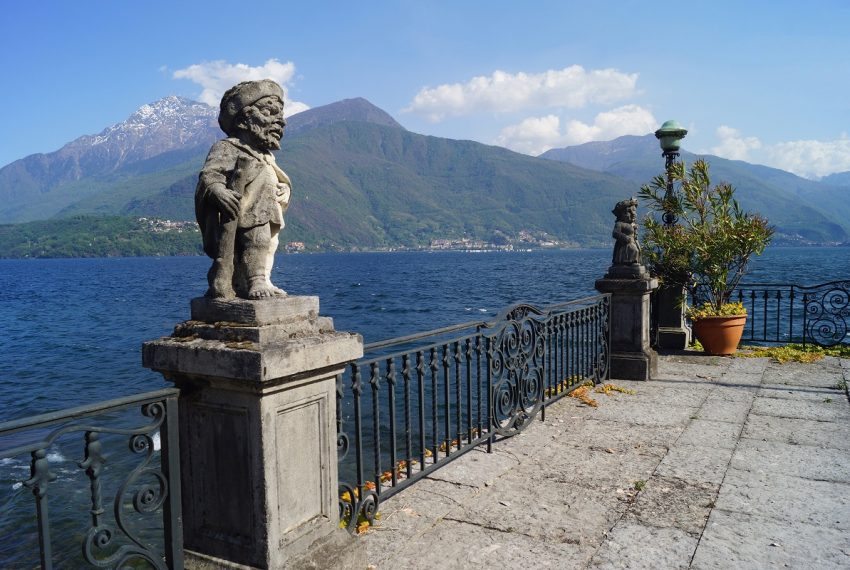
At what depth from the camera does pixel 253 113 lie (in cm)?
327

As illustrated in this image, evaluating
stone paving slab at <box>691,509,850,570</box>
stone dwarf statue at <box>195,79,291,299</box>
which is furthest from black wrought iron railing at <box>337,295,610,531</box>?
stone paving slab at <box>691,509,850,570</box>

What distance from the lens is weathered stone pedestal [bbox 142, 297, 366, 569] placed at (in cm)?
292

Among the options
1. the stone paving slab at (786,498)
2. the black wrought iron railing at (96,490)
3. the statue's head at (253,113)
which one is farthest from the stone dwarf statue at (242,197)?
the stone paving slab at (786,498)

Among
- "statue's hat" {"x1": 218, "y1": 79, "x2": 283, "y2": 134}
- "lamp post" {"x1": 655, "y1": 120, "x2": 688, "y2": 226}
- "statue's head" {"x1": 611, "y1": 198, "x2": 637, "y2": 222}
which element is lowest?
"statue's head" {"x1": 611, "y1": 198, "x2": 637, "y2": 222}

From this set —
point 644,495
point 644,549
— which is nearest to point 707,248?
point 644,495

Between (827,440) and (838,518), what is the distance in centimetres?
199

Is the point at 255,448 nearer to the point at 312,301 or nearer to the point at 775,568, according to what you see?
the point at 312,301

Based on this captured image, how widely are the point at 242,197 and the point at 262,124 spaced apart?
0.43 m

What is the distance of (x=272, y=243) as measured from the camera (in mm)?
3352

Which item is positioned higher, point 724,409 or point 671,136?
point 671,136

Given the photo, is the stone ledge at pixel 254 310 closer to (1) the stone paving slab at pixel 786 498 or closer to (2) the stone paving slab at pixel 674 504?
(2) the stone paving slab at pixel 674 504

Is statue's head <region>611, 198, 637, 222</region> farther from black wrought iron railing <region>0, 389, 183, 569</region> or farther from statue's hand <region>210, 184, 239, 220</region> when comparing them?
statue's hand <region>210, 184, 239, 220</region>

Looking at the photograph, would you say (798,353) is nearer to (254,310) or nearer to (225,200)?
(254,310)

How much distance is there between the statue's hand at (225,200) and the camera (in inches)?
121
